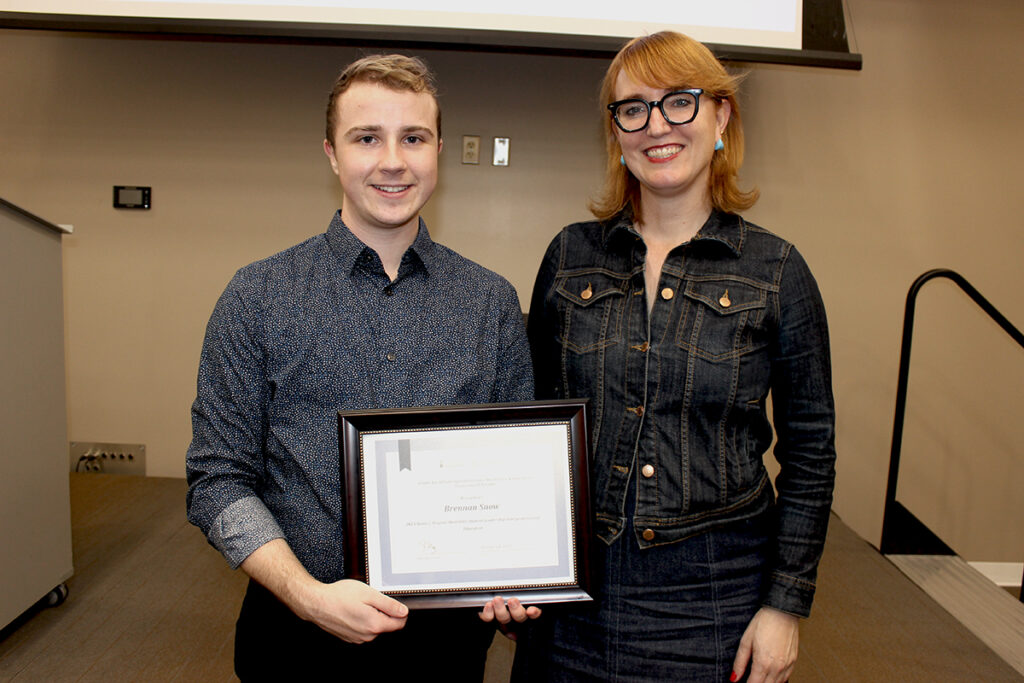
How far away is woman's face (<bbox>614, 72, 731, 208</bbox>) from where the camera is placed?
1.21 metres

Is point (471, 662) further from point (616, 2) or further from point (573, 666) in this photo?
point (616, 2)

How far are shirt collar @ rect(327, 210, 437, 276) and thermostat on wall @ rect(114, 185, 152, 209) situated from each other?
286 cm

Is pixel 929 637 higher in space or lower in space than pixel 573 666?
lower

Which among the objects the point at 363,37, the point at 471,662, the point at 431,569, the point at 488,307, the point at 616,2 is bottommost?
the point at 471,662

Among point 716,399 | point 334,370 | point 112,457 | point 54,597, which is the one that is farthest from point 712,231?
point 112,457

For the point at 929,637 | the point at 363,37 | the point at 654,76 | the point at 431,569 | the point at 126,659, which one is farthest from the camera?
the point at 363,37

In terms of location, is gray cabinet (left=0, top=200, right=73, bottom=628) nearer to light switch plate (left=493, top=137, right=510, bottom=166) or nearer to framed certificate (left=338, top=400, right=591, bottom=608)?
framed certificate (left=338, top=400, right=591, bottom=608)

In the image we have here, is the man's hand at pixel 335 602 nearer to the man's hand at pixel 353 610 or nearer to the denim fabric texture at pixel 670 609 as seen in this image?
the man's hand at pixel 353 610

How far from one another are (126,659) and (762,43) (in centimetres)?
314

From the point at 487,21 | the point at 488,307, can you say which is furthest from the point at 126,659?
the point at 487,21

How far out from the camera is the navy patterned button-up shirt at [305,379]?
1.13 metres

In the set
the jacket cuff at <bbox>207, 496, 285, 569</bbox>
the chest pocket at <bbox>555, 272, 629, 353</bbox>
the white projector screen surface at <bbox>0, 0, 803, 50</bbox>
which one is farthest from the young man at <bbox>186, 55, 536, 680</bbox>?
the white projector screen surface at <bbox>0, 0, 803, 50</bbox>

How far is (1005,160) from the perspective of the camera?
12.2ft

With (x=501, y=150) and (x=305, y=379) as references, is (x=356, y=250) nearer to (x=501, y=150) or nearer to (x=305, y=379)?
(x=305, y=379)
